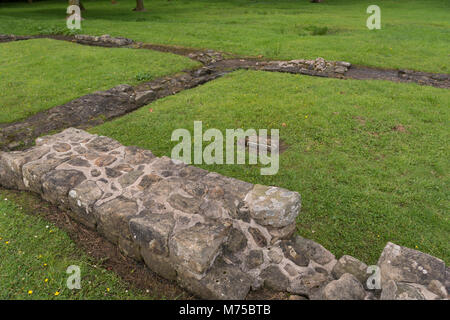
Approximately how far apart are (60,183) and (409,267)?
193 inches

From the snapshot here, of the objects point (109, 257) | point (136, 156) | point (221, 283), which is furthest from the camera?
point (136, 156)

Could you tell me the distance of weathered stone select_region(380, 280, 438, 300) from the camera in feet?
10.3

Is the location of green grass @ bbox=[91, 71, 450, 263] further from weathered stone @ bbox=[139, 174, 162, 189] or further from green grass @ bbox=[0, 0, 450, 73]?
green grass @ bbox=[0, 0, 450, 73]

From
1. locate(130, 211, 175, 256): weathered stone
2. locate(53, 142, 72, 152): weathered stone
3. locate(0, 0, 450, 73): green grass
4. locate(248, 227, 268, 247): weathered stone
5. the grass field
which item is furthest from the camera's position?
locate(0, 0, 450, 73): green grass

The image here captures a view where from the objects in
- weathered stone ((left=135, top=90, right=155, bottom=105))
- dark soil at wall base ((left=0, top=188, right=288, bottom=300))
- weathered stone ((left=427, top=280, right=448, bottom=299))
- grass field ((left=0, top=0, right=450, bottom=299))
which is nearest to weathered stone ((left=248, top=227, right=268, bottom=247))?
dark soil at wall base ((left=0, top=188, right=288, bottom=300))

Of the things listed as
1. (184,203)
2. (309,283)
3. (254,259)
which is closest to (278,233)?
(254,259)

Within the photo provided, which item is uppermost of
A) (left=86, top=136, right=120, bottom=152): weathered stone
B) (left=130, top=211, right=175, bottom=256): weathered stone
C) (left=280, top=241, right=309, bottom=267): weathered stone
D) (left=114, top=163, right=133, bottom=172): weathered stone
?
(left=86, top=136, right=120, bottom=152): weathered stone

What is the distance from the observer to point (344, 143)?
7.07 meters

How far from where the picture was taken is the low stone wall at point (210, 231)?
3527 mm

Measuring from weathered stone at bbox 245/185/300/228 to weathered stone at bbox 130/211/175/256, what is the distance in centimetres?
111

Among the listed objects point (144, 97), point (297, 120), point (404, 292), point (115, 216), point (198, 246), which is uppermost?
point (144, 97)

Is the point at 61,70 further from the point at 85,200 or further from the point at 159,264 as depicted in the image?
the point at 159,264

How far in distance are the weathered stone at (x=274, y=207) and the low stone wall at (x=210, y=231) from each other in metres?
0.01

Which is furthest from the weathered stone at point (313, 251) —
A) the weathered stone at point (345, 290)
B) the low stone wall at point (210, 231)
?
the weathered stone at point (345, 290)
